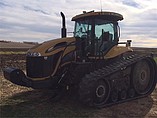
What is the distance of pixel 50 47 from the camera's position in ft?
34.1

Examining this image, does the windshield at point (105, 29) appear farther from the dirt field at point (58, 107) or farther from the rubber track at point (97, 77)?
the dirt field at point (58, 107)

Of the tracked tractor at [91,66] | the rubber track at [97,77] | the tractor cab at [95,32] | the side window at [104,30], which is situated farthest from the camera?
the side window at [104,30]

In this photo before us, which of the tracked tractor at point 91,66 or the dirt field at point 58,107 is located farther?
Result: the tracked tractor at point 91,66

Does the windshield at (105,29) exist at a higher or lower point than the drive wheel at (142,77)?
higher

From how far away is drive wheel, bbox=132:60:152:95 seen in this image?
1223 centimetres

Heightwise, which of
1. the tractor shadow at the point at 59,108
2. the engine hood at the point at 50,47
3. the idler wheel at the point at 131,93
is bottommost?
the tractor shadow at the point at 59,108

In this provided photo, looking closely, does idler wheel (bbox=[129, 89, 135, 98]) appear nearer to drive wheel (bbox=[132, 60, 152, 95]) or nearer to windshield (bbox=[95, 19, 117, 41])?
drive wheel (bbox=[132, 60, 152, 95])

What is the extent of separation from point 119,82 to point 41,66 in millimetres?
2998

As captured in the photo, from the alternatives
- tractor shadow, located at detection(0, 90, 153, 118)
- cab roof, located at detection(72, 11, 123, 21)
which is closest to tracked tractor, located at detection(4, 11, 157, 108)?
cab roof, located at detection(72, 11, 123, 21)

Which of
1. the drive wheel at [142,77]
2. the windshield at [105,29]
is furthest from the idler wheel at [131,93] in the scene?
the windshield at [105,29]

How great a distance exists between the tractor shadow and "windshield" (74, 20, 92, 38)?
7.83 feet

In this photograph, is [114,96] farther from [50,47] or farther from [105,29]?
[50,47]

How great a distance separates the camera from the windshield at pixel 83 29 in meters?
11.5

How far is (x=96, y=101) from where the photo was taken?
10.3 meters
